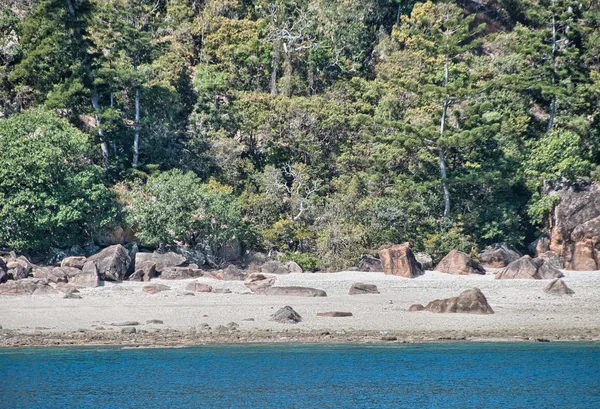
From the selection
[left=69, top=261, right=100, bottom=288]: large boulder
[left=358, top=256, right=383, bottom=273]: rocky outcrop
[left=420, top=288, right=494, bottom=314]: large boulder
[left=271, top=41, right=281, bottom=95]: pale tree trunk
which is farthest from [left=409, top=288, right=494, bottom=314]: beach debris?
[left=271, top=41, right=281, bottom=95]: pale tree trunk

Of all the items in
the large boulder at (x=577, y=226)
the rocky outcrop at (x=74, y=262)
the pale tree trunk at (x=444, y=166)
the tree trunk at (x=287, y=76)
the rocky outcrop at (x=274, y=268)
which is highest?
the tree trunk at (x=287, y=76)

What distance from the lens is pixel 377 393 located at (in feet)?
55.3

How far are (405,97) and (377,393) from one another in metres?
21.8

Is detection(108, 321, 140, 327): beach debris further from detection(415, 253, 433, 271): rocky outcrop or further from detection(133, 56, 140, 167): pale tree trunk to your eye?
detection(133, 56, 140, 167): pale tree trunk

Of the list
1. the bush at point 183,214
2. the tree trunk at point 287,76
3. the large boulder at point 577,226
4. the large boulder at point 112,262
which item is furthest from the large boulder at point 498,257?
the tree trunk at point 287,76

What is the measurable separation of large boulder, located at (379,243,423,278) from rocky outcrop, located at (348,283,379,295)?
2127 mm

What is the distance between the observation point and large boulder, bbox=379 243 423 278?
26.6 meters

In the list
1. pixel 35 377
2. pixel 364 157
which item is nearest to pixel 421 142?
→ pixel 364 157

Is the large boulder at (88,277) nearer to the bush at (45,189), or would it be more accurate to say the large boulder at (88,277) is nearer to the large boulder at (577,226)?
the bush at (45,189)

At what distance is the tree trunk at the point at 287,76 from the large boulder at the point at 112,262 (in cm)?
1422

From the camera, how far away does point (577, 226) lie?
1185 inches

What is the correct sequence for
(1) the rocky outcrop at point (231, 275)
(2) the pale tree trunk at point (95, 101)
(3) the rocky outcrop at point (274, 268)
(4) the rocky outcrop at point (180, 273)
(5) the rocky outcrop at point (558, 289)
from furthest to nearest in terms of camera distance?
(2) the pale tree trunk at point (95, 101) → (3) the rocky outcrop at point (274, 268) → (1) the rocky outcrop at point (231, 275) → (4) the rocky outcrop at point (180, 273) → (5) the rocky outcrop at point (558, 289)

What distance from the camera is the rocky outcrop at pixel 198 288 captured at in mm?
24531

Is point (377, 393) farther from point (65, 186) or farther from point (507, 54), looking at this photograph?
point (507, 54)
